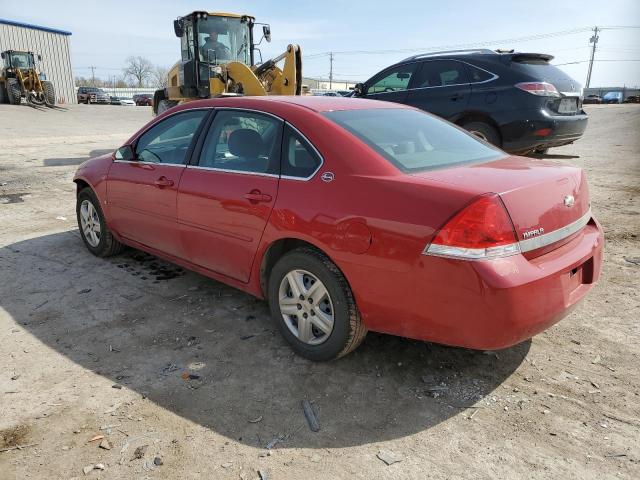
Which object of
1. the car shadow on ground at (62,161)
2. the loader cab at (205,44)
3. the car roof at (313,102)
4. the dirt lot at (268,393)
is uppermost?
the loader cab at (205,44)

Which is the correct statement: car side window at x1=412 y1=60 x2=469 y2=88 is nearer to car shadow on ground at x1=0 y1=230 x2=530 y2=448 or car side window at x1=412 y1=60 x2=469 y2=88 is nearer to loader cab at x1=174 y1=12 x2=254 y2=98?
car shadow on ground at x1=0 y1=230 x2=530 y2=448

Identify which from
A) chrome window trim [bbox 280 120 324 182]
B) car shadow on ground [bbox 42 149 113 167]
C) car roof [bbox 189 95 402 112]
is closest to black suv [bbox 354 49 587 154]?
car roof [bbox 189 95 402 112]

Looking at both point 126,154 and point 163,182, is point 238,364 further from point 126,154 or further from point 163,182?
point 126,154

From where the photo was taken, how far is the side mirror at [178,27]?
1298 cm

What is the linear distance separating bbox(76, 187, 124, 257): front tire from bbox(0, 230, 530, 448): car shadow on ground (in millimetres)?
593

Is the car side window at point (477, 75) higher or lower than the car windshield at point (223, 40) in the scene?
lower

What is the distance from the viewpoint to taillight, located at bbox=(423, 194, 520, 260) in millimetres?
2354

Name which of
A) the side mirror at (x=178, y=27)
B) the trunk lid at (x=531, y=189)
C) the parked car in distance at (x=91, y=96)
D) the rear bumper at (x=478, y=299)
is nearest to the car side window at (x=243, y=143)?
the trunk lid at (x=531, y=189)

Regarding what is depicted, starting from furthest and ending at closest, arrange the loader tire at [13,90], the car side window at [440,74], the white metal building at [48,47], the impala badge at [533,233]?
the white metal building at [48,47]
the loader tire at [13,90]
the car side window at [440,74]
the impala badge at [533,233]

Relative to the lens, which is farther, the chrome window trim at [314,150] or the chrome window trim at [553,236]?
the chrome window trim at [314,150]

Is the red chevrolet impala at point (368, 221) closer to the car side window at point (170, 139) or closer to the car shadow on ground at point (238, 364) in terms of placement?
the car side window at point (170, 139)

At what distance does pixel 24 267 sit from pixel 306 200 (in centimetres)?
332

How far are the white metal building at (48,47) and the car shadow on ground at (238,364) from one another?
39.0 m

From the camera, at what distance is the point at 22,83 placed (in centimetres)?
2852
